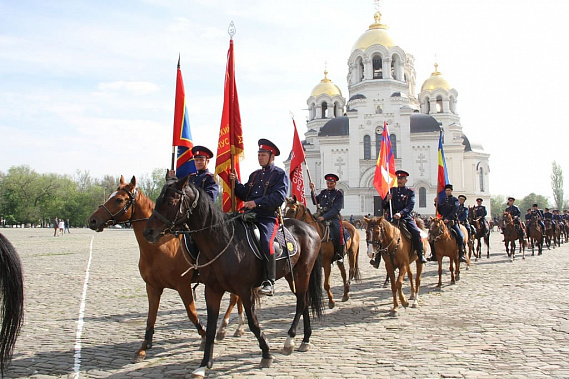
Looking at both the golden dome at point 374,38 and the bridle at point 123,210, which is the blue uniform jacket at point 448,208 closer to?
the bridle at point 123,210

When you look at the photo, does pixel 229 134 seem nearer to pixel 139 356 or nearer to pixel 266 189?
pixel 266 189

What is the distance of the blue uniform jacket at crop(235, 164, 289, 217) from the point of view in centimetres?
684

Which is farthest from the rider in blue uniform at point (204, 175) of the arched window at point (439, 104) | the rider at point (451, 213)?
the arched window at point (439, 104)

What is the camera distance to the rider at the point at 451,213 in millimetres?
14266

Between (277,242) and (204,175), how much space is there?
5.67 feet

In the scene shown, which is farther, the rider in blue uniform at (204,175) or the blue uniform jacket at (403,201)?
the blue uniform jacket at (403,201)

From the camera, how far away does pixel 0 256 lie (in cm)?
488

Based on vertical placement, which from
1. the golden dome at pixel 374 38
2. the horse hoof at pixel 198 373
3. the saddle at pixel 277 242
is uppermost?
the golden dome at pixel 374 38

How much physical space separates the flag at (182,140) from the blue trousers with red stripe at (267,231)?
2.65 metres

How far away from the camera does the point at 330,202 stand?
11711 millimetres

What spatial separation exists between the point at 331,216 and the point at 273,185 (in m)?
4.36

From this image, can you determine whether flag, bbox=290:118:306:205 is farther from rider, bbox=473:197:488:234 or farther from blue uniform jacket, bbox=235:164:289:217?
rider, bbox=473:197:488:234

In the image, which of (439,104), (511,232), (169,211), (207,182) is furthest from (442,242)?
(439,104)

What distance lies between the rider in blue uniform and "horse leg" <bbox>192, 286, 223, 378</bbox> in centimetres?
172
